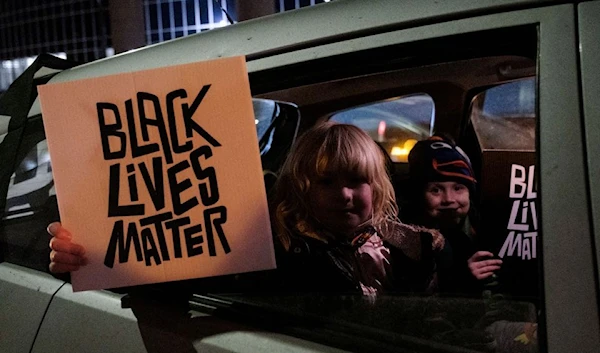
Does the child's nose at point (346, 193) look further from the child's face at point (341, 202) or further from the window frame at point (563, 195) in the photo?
the window frame at point (563, 195)

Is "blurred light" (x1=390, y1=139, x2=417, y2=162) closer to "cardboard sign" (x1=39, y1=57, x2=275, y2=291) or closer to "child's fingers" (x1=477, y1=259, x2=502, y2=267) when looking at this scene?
"child's fingers" (x1=477, y1=259, x2=502, y2=267)

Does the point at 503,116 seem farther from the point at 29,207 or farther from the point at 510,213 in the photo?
the point at 29,207

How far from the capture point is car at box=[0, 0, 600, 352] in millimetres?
1084

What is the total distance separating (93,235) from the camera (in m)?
1.37

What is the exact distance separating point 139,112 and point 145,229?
24 centimetres

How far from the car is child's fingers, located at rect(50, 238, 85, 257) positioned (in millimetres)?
269

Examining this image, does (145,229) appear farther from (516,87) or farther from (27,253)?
(516,87)

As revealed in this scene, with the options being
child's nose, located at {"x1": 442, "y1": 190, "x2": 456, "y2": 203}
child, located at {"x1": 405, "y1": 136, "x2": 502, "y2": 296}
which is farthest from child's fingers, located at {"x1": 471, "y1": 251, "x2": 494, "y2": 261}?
child's nose, located at {"x1": 442, "y1": 190, "x2": 456, "y2": 203}

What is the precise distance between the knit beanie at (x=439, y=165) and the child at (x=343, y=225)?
248 mm

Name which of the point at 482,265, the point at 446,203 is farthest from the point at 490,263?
the point at 446,203

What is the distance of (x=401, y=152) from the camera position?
98.8 inches

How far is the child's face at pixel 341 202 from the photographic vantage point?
1.69m

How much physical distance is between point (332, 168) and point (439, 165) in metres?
0.41

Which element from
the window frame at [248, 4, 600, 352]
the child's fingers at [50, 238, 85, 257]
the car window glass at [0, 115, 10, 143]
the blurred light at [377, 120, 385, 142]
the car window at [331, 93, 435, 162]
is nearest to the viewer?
the window frame at [248, 4, 600, 352]
